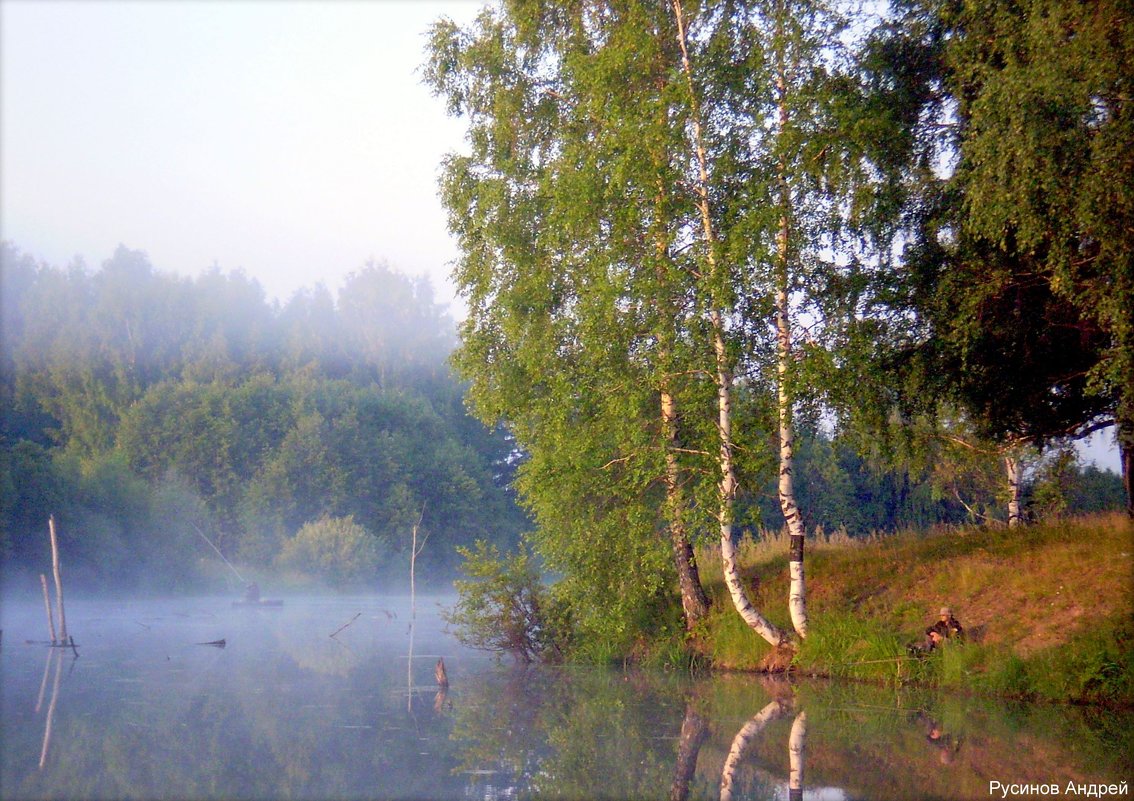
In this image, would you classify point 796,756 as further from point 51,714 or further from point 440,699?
point 51,714

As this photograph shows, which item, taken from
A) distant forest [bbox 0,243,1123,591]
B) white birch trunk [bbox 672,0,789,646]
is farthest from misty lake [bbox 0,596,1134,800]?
distant forest [bbox 0,243,1123,591]

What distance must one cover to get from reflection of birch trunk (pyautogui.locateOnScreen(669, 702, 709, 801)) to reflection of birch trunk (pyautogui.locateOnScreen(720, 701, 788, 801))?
32 centimetres

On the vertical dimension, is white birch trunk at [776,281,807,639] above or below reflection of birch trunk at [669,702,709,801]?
above

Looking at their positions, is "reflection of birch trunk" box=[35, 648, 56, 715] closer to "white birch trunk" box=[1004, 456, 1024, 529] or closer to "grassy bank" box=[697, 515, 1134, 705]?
"grassy bank" box=[697, 515, 1134, 705]

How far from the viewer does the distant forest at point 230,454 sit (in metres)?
43.2

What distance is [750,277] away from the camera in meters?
15.8

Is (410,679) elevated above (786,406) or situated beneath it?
situated beneath

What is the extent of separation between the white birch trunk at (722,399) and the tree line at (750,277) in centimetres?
6

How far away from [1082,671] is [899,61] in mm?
10612

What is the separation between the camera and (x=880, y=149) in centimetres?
1598

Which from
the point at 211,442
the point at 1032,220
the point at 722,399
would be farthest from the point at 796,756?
the point at 211,442

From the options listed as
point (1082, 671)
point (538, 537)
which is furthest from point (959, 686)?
point (538, 537)

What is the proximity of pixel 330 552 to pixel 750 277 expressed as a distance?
40094 millimetres

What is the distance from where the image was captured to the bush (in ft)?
169
